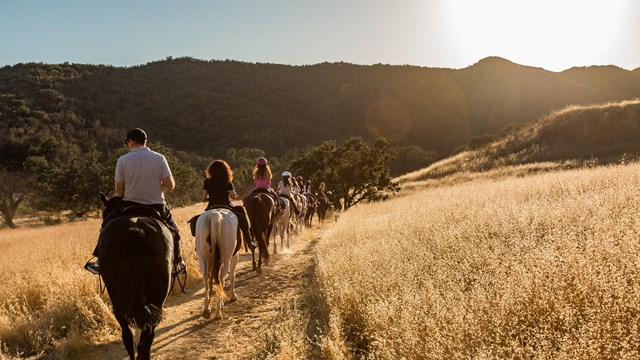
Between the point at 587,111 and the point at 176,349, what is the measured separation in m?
43.8

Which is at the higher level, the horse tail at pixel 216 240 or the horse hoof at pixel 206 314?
the horse tail at pixel 216 240

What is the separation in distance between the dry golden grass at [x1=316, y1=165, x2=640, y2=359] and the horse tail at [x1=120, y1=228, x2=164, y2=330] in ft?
7.26

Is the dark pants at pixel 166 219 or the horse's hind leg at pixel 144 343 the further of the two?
the dark pants at pixel 166 219

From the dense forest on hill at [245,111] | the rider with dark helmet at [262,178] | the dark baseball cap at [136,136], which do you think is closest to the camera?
the dark baseball cap at [136,136]

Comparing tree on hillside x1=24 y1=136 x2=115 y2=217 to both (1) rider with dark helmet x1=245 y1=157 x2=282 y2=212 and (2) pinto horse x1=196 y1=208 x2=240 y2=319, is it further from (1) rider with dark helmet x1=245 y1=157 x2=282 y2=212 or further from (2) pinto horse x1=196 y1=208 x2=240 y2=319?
(2) pinto horse x1=196 y1=208 x2=240 y2=319

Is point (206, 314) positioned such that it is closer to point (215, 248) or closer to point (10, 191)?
point (215, 248)

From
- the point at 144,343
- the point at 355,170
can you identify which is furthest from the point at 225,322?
the point at 355,170

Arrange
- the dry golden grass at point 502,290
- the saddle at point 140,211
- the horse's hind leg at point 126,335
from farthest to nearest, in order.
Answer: the saddle at point 140,211
the horse's hind leg at point 126,335
the dry golden grass at point 502,290

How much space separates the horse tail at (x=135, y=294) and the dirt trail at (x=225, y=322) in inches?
61.5

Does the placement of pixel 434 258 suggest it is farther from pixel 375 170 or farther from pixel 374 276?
pixel 375 170

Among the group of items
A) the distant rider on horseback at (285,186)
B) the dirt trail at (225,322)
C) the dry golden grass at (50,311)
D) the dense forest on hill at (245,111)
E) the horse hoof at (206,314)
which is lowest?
the dirt trail at (225,322)

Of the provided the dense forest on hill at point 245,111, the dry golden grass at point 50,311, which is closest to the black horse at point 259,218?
the dry golden grass at point 50,311

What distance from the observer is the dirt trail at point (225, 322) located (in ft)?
20.4

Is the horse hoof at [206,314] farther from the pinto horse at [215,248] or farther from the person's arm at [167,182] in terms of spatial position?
the person's arm at [167,182]
